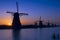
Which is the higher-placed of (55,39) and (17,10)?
(17,10)

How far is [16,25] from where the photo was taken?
7888 cm

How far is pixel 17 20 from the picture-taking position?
259ft

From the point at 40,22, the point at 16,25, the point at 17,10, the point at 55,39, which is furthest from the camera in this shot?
the point at 40,22

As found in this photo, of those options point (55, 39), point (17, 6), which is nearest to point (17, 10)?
point (17, 6)

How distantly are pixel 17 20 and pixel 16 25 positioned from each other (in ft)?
7.92

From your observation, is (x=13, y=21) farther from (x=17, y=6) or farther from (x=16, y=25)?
(x=17, y=6)

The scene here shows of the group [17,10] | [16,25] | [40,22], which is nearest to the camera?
[16,25]

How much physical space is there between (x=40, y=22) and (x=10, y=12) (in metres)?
66.0

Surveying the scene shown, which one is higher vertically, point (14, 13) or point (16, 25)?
point (14, 13)

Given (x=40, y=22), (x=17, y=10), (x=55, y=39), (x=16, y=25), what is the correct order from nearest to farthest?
(x=55, y=39) < (x=16, y=25) < (x=17, y=10) < (x=40, y=22)

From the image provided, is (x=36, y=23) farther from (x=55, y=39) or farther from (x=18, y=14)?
(x=55, y=39)

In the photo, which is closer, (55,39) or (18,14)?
(55,39)

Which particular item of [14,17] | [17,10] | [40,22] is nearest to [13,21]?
[14,17]

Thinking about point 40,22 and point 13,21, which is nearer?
point 13,21
